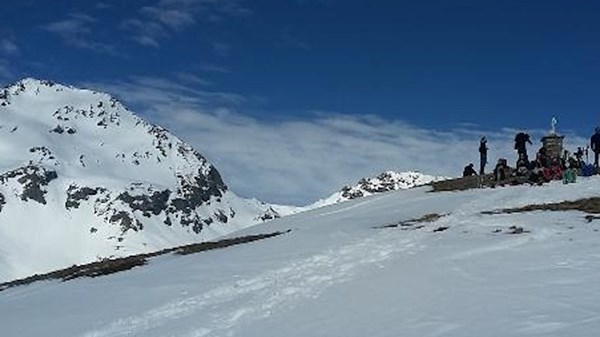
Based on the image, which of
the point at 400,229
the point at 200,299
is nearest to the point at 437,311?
the point at 200,299

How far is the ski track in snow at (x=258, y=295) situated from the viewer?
16.5 metres

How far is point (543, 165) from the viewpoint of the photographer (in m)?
36.2

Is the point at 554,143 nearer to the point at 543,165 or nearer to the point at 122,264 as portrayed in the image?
the point at 543,165

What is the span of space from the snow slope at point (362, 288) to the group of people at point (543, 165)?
564 cm

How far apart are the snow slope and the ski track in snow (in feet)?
0.10

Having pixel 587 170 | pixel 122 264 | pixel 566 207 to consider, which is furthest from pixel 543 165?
pixel 122 264

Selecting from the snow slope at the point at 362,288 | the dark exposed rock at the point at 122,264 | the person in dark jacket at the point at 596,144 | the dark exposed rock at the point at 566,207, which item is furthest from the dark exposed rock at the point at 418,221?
the person in dark jacket at the point at 596,144

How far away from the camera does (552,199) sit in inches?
1153

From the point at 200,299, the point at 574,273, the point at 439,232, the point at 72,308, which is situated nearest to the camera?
the point at 574,273

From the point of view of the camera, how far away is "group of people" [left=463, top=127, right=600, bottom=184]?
1372 inches

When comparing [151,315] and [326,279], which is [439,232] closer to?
[326,279]

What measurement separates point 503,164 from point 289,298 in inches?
896

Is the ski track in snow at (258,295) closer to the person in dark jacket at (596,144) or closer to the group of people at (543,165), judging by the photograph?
the group of people at (543,165)

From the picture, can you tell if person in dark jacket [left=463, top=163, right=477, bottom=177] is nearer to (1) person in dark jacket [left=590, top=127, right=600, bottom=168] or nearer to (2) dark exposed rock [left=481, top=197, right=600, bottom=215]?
(1) person in dark jacket [left=590, top=127, right=600, bottom=168]
